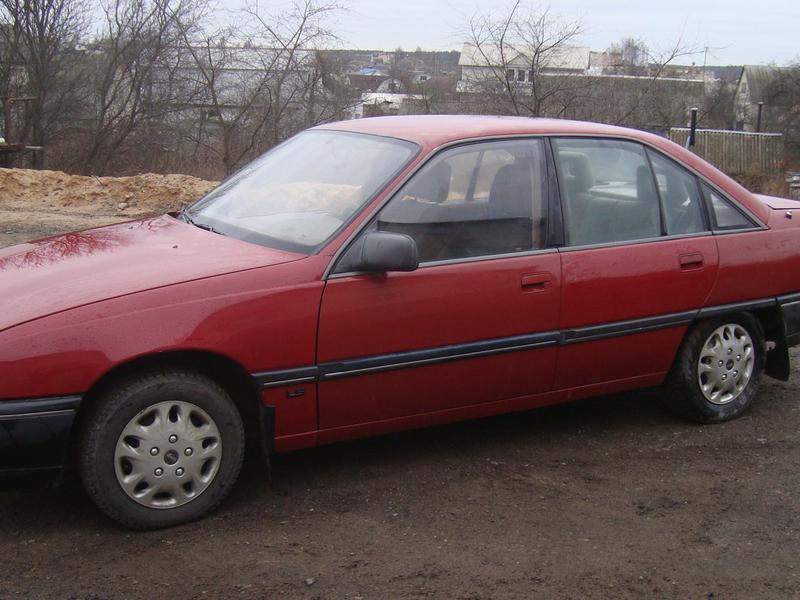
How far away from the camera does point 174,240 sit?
4.33 meters

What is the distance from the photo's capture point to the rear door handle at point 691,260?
4.95 meters

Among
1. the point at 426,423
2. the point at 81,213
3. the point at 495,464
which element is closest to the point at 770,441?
the point at 495,464

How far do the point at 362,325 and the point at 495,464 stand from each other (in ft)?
3.65

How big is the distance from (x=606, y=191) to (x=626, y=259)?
0.37 meters

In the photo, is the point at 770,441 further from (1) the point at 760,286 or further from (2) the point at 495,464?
(2) the point at 495,464

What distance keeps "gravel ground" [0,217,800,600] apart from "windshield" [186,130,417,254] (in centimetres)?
111

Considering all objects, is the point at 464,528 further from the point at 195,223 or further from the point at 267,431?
the point at 195,223

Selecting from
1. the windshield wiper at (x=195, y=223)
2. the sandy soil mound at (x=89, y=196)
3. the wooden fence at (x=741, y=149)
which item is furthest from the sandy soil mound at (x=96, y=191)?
the wooden fence at (x=741, y=149)

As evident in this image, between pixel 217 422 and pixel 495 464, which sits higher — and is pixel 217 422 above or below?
above

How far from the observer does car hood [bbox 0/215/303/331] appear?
3.60 meters

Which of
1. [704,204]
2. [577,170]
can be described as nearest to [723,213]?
[704,204]

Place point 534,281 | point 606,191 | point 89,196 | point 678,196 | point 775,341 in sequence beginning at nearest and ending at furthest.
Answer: point 534,281 → point 606,191 → point 678,196 → point 775,341 → point 89,196

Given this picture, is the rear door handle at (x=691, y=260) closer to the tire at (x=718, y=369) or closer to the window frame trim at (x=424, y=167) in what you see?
the tire at (x=718, y=369)

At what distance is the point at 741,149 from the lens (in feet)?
172
